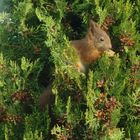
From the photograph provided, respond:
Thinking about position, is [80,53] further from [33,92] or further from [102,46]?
[33,92]

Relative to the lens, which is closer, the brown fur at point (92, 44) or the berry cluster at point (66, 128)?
the berry cluster at point (66, 128)

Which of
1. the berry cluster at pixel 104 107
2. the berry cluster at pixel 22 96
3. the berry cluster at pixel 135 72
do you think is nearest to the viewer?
the berry cluster at pixel 104 107

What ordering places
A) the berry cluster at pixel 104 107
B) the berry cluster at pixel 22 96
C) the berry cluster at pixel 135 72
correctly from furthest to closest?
1. the berry cluster at pixel 22 96
2. the berry cluster at pixel 135 72
3. the berry cluster at pixel 104 107

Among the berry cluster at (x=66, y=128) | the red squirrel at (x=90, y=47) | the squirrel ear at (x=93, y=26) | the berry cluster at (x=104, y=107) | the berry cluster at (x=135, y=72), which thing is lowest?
the berry cluster at (x=66, y=128)

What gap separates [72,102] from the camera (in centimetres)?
254

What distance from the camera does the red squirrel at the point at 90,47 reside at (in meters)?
2.67

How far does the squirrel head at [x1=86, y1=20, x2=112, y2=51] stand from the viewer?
2.77 metres

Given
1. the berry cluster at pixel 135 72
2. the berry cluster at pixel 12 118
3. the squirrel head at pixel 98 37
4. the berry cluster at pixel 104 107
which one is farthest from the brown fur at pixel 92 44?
the berry cluster at pixel 12 118

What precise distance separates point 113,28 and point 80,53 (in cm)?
39

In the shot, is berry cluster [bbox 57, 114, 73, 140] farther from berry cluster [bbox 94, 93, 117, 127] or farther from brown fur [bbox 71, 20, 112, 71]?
brown fur [bbox 71, 20, 112, 71]

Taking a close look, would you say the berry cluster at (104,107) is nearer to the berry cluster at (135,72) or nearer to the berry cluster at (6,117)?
the berry cluster at (135,72)

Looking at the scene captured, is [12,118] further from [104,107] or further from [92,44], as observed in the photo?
[92,44]

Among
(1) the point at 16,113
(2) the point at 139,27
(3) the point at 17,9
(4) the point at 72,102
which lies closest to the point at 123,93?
(4) the point at 72,102

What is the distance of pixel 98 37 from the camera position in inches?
120
